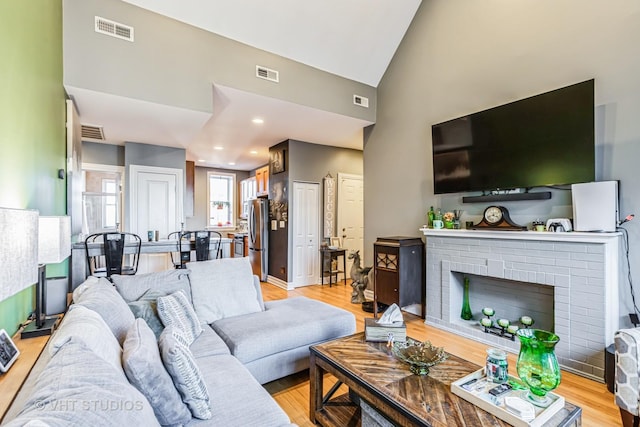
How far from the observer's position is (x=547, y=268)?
112 inches

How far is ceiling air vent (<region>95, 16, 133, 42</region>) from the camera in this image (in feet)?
10.5

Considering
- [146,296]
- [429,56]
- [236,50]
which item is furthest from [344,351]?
[429,56]

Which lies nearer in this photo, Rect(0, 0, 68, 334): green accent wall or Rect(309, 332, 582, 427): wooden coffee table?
Rect(309, 332, 582, 427): wooden coffee table

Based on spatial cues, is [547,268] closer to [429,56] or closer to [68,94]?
[429,56]

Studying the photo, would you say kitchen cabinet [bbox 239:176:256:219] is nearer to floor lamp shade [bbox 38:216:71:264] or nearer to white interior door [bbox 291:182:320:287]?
white interior door [bbox 291:182:320:287]

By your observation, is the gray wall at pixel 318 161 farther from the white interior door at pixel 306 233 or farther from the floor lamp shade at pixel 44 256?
the floor lamp shade at pixel 44 256

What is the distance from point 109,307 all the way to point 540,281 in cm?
343

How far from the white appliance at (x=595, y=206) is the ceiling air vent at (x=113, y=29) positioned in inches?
180

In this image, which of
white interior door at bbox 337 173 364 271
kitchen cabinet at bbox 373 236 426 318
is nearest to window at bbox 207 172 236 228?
white interior door at bbox 337 173 364 271

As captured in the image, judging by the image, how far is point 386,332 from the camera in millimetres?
2076

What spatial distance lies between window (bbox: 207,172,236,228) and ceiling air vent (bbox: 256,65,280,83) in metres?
5.36

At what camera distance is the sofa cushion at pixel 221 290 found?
2709 millimetres

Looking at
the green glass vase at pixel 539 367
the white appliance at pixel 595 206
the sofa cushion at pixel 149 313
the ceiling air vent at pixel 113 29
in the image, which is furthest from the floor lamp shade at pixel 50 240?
the white appliance at pixel 595 206

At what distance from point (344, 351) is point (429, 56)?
12.9ft
